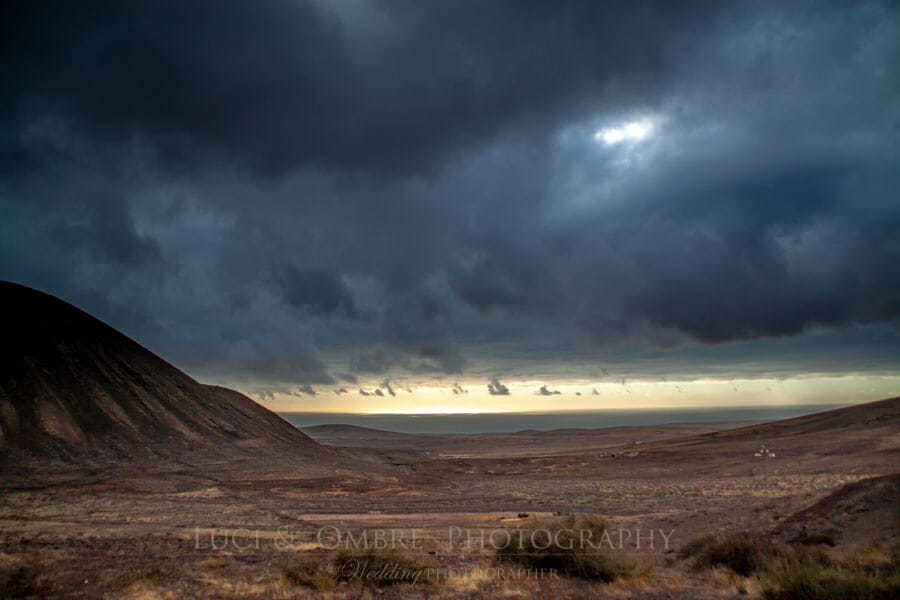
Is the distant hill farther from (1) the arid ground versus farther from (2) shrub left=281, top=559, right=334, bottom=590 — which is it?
(2) shrub left=281, top=559, right=334, bottom=590

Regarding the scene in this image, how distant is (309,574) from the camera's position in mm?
11906

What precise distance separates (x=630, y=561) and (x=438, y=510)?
15190 millimetres

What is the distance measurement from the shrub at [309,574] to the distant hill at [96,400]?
3814 cm

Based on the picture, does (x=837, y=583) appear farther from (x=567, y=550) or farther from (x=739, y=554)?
(x=567, y=550)

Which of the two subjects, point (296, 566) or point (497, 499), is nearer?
point (296, 566)

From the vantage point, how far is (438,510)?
25875 mm

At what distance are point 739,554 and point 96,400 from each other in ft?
186

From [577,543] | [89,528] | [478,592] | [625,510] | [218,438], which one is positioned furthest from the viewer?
[218,438]

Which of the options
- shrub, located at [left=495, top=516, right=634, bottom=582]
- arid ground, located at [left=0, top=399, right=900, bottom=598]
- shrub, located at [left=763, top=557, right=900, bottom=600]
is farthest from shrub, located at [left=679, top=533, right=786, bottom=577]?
shrub, located at [left=495, top=516, right=634, bottom=582]

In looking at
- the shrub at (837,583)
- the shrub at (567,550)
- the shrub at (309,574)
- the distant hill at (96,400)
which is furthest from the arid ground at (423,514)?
the distant hill at (96,400)

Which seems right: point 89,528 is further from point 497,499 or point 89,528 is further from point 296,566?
point 497,499

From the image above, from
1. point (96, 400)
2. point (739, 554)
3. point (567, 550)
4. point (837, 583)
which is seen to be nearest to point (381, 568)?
point (567, 550)

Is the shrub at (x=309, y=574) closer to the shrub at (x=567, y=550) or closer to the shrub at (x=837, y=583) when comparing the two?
the shrub at (x=567, y=550)

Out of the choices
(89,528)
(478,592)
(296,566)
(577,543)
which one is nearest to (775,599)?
(577,543)
